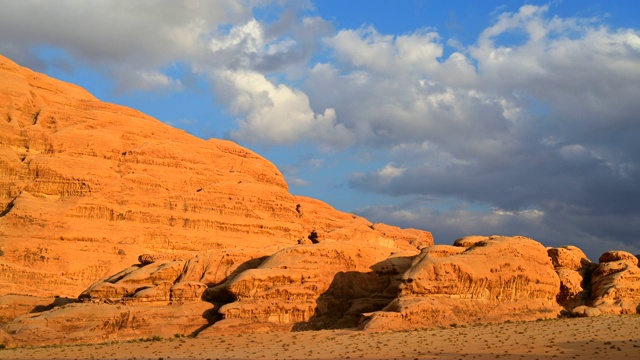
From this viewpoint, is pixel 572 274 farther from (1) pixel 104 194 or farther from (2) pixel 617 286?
(1) pixel 104 194

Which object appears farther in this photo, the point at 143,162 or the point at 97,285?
the point at 143,162

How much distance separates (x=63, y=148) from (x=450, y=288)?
42.1 meters

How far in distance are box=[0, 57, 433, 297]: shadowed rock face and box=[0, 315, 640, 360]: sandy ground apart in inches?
853

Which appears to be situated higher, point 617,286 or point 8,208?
point 8,208

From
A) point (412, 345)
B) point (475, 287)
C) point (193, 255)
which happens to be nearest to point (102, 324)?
point (193, 255)

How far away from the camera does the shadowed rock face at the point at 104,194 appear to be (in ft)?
184

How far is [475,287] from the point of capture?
36.0 m

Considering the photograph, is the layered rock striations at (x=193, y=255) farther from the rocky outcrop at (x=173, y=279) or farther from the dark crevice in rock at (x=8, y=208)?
the dark crevice in rock at (x=8, y=208)

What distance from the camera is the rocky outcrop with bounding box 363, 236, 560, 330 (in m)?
33.9

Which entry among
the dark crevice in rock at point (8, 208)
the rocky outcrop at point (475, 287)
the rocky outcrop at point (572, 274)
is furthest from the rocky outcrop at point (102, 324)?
the dark crevice in rock at point (8, 208)

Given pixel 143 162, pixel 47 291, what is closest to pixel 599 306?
pixel 47 291

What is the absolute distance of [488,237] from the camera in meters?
41.1

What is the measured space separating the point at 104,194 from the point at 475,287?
37.9m

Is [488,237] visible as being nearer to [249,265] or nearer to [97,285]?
[249,265]
